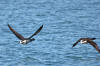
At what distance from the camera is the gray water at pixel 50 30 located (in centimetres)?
1666

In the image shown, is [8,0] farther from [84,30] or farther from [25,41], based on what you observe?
[25,41]

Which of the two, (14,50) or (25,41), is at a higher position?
(25,41)

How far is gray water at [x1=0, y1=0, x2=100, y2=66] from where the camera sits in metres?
16.7

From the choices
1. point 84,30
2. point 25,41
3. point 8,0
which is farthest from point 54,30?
point 8,0

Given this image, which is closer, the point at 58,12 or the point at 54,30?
the point at 54,30

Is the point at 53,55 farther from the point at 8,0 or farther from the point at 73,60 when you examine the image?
the point at 8,0

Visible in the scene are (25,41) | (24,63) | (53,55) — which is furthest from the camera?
(53,55)

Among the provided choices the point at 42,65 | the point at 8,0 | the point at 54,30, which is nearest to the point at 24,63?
the point at 42,65

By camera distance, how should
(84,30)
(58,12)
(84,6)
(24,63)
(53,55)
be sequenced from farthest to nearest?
(84,6), (58,12), (84,30), (53,55), (24,63)

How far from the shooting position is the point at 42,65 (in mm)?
15672

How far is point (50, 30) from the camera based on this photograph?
22.2 m

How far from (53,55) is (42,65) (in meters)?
1.58

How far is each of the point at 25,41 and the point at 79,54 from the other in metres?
3.53

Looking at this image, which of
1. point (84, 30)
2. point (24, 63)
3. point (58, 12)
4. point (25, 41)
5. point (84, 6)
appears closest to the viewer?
point (25, 41)
